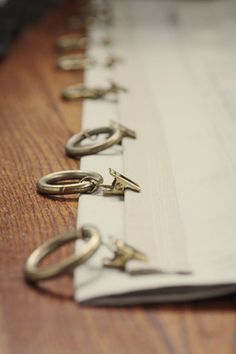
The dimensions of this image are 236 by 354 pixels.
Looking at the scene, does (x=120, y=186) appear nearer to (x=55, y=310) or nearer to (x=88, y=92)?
(x=55, y=310)

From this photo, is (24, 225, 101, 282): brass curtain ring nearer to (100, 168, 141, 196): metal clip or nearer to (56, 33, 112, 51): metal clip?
(100, 168, 141, 196): metal clip

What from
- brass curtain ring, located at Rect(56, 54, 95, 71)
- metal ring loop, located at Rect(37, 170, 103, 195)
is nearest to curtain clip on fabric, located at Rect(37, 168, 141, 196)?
metal ring loop, located at Rect(37, 170, 103, 195)

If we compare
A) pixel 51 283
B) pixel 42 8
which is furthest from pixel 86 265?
pixel 42 8

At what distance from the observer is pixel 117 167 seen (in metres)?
0.54

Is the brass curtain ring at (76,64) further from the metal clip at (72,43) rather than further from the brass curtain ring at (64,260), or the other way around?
the brass curtain ring at (64,260)

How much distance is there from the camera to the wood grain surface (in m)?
0.34

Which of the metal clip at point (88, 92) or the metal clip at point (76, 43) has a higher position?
the metal clip at point (76, 43)

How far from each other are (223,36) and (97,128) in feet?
2.06

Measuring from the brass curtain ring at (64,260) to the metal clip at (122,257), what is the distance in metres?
0.01

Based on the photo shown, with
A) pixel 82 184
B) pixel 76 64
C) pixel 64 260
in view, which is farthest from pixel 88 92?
pixel 64 260

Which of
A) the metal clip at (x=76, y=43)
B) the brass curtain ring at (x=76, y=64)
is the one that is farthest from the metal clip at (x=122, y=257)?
the metal clip at (x=76, y=43)

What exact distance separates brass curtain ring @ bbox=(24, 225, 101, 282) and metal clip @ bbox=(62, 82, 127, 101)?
0.37 metres

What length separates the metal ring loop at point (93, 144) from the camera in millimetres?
567

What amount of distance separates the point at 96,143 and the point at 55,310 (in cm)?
26
